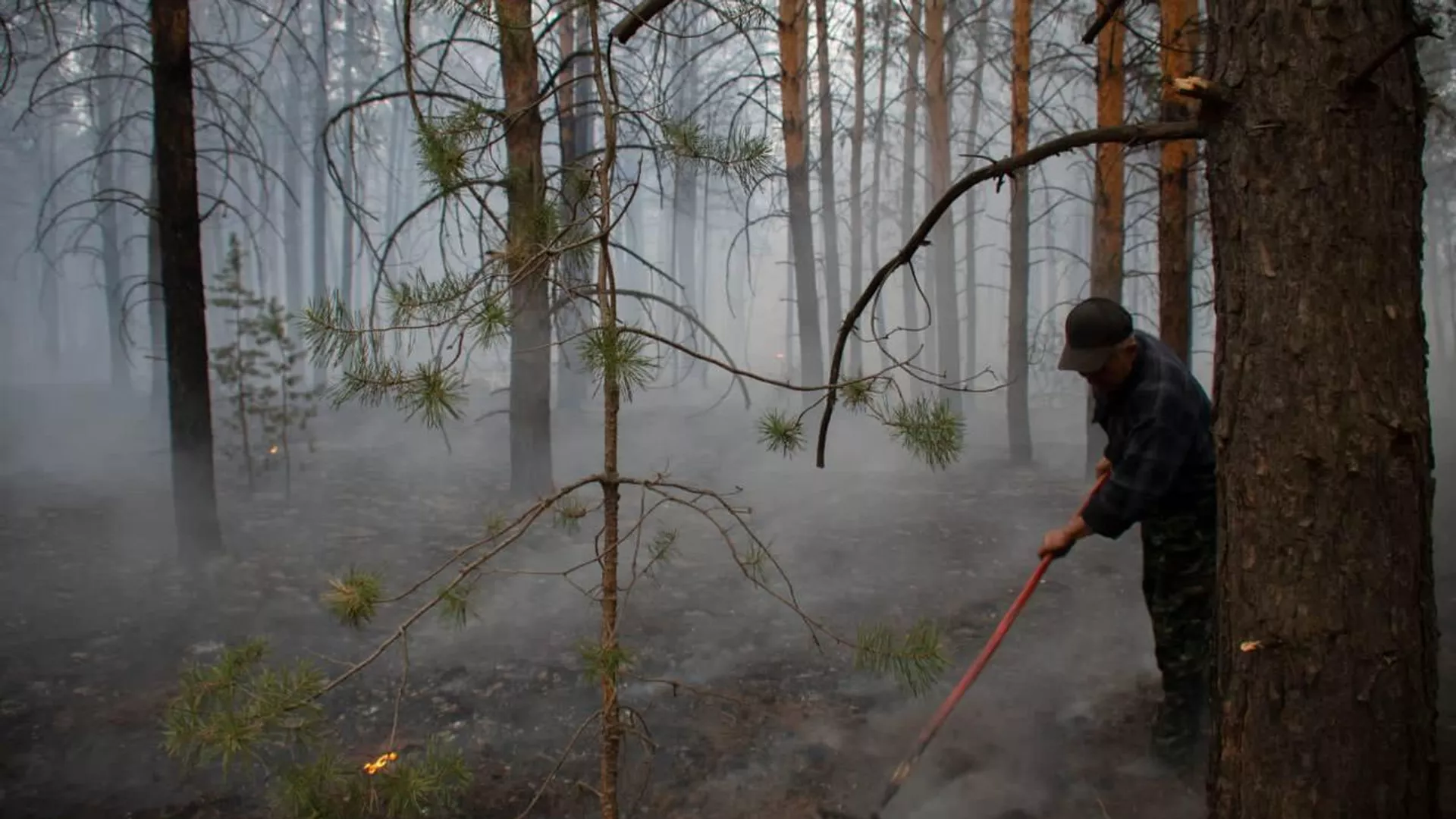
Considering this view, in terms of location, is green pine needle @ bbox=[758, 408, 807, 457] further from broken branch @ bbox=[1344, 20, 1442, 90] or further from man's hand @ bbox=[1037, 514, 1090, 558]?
broken branch @ bbox=[1344, 20, 1442, 90]

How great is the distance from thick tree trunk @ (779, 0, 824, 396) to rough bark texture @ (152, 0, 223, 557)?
6755 mm

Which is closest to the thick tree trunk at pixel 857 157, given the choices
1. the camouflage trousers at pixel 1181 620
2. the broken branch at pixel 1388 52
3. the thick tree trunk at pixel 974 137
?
the thick tree trunk at pixel 974 137

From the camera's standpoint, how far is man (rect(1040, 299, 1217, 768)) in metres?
3.51

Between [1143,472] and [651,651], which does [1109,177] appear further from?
[651,651]

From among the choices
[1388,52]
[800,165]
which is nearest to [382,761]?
[1388,52]

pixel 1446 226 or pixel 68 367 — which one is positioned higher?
pixel 1446 226

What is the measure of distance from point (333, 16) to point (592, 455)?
2073 centimetres

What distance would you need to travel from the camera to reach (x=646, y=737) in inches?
108

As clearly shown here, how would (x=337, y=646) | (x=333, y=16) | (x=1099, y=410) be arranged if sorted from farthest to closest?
(x=333, y=16), (x=337, y=646), (x=1099, y=410)

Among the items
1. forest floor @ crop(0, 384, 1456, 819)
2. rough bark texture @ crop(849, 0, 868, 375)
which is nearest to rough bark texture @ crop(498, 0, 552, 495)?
forest floor @ crop(0, 384, 1456, 819)

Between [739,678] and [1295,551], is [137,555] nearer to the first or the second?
[739,678]

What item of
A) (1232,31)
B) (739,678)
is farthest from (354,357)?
(739,678)

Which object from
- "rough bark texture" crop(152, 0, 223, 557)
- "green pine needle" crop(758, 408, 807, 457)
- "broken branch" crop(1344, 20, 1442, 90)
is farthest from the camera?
"rough bark texture" crop(152, 0, 223, 557)

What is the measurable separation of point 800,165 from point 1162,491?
977 centimetres
